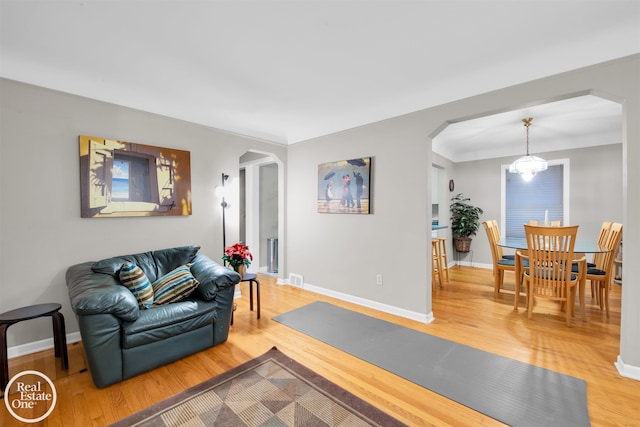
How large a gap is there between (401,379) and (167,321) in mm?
1888

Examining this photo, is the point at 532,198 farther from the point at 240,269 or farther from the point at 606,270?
the point at 240,269

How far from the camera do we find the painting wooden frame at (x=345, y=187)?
3652mm

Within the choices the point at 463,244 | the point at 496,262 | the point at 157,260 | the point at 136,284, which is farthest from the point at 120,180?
the point at 463,244

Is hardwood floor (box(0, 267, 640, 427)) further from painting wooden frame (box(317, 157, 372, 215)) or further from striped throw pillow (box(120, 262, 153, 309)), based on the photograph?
painting wooden frame (box(317, 157, 372, 215))

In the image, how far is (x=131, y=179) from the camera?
2.97m

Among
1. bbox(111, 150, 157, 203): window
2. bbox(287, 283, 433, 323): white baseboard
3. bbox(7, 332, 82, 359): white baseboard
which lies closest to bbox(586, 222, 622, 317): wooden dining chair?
bbox(287, 283, 433, 323): white baseboard

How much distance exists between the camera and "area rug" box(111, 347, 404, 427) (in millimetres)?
1682

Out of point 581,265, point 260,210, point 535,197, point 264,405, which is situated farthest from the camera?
point 260,210

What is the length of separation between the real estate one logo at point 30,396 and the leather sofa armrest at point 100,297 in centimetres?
63

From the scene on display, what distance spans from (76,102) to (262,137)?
219 cm

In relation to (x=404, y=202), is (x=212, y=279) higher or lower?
lower

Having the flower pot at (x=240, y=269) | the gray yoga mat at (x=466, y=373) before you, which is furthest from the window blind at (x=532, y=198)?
the flower pot at (x=240, y=269)

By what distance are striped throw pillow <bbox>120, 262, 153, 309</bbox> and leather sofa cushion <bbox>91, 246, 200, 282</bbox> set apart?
0.72 ft

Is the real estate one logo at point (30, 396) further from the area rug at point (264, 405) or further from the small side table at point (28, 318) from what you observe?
the area rug at point (264, 405)
